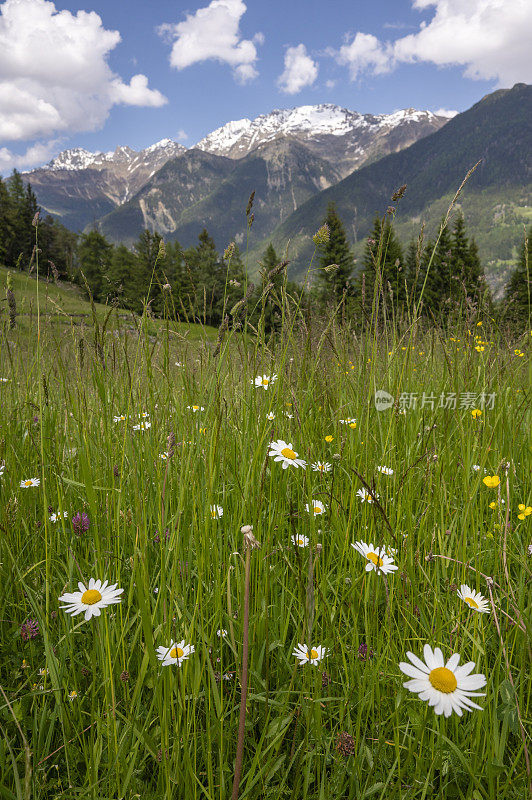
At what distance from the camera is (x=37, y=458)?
1.82 meters

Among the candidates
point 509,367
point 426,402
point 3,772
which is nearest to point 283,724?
point 3,772

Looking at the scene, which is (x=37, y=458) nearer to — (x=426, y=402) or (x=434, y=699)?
(x=434, y=699)

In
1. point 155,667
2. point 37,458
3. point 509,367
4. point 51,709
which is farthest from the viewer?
point 509,367

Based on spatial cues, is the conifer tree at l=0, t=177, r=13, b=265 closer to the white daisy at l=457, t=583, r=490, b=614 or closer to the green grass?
the green grass

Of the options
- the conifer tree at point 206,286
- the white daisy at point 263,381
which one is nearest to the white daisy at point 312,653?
the white daisy at point 263,381

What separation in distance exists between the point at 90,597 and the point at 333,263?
1891 mm

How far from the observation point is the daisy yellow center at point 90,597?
0.90 m

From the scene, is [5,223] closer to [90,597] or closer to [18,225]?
[18,225]

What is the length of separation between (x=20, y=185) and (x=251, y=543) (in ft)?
216

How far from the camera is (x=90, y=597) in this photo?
91 cm

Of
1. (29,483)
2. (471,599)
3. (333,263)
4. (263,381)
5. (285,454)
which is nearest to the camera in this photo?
(471,599)

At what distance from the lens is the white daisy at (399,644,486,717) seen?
59 centimetres

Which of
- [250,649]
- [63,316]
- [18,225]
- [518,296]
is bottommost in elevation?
[250,649]

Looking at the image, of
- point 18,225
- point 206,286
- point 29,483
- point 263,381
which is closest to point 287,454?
point 263,381
